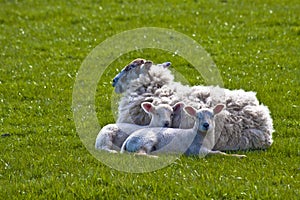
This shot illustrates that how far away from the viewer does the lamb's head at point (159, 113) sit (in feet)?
28.6

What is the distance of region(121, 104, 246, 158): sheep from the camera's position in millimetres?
8328

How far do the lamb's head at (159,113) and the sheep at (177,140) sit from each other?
0.29 m

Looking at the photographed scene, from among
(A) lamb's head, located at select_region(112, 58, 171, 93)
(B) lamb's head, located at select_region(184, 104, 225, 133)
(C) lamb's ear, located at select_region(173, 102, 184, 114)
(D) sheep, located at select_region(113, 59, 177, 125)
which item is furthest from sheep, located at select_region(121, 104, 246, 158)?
(A) lamb's head, located at select_region(112, 58, 171, 93)

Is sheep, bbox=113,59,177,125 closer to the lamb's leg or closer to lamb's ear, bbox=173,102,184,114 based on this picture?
lamb's ear, bbox=173,102,184,114

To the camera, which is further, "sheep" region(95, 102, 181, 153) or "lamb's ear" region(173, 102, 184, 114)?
"lamb's ear" region(173, 102, 184, 114)

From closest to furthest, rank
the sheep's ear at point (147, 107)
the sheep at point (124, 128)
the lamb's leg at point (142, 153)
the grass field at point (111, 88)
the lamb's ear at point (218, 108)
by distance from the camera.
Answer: the grass field at point (111, 88), the lamb's leg at point (142, 153), the lamb's ear at point (218, 108), the sheep at point (124, 128), the sheep's ear at point (147, 107)

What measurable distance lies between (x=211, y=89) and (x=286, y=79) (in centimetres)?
370

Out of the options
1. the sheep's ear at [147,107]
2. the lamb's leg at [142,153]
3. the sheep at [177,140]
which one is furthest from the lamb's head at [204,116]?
the lamb's leg at [142,153]

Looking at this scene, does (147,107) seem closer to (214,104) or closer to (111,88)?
(214,104)

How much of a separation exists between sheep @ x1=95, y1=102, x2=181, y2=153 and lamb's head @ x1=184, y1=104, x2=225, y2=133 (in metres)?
0.36

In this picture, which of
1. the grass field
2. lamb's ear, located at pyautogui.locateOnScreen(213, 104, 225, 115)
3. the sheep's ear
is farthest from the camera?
the sheep's ear

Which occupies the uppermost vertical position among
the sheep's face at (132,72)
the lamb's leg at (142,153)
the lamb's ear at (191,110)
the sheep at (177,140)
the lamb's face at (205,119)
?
the sheep's face at (132,72)

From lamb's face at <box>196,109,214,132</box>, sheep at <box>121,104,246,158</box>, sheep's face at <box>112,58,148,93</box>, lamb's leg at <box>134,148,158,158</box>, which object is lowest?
lamb's leg at <box>134,148,158,158</box>

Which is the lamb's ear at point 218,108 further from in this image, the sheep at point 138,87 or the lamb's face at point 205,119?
the sheep at point 138,87
